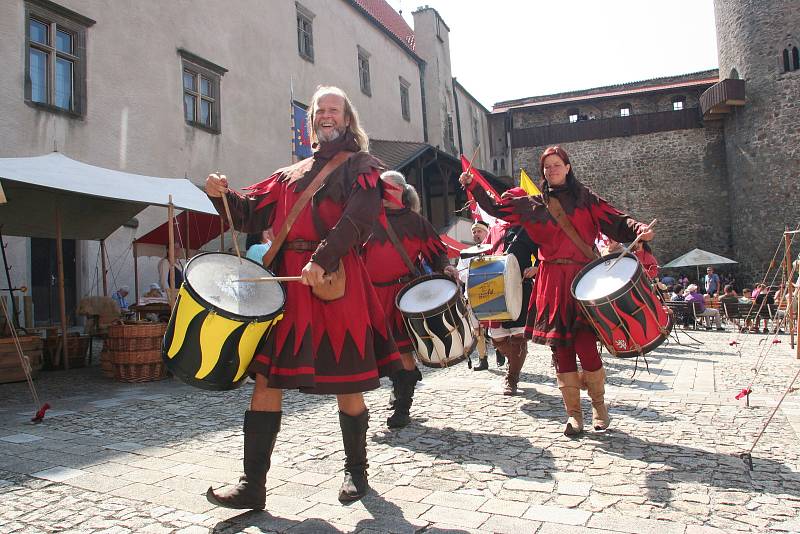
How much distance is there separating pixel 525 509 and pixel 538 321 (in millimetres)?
1533

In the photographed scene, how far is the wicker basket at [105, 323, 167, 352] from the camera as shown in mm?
6363

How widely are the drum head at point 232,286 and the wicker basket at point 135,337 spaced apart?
4.33m

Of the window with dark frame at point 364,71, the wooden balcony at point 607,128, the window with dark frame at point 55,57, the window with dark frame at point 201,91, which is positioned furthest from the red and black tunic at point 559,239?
the wooden balcony at point 607,128

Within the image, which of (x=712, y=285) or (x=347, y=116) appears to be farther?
(x=712, y=285)

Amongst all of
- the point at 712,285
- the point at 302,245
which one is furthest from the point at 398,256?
the point at 712,285

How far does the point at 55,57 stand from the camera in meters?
10.0

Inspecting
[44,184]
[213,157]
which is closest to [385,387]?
[44,184]

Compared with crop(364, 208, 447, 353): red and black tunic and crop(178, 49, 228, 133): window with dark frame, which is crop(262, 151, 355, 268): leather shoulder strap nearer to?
crop(364, 208, 447, 353): red and black tunic

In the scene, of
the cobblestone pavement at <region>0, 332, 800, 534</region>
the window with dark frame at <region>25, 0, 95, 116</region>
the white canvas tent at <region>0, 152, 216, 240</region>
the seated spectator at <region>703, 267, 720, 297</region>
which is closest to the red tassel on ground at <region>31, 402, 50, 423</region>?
the cobblestone pavement at <region>0, 332, 800, 534</region>

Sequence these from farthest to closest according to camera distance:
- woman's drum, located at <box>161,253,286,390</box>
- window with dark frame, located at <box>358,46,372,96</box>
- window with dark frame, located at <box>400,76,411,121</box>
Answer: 1. window with dark frame, located at <box>400,76,411,121</box>
2. window with dark frame, located at <box>358,46,372,96</box>
3. woman's drum, located at <box>161,253,286,390</box>

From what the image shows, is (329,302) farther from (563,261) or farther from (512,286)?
(512,286)

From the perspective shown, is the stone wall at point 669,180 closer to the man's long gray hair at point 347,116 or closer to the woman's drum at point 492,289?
the woman's drum at point 492,289

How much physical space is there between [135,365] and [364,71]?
16.6 meters

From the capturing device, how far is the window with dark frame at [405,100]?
78.5 ft
